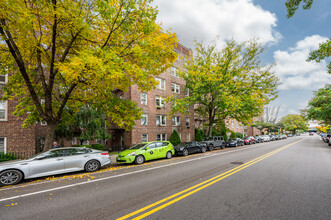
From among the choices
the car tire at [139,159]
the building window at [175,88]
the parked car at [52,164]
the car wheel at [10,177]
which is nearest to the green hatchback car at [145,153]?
the car tire at [139,159]

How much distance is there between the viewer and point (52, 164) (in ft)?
25.2

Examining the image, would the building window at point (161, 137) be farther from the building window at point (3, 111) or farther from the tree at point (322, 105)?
the tree at point (322, 105)

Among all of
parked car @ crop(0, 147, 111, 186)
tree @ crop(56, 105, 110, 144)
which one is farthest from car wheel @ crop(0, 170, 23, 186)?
tree @ crop(56, 105, 110, 144)

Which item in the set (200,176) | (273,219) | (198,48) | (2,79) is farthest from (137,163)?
(198,48)

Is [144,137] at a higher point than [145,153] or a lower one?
higher

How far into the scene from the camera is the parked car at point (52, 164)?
22.3ft

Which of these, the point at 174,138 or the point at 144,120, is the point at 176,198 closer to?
the point at 144,120

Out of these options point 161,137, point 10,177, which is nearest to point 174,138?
point 161,137

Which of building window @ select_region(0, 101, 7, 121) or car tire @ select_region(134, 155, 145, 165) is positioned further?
building window @ select_region(0, 101, 7, 121)

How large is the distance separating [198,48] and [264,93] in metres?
10.7

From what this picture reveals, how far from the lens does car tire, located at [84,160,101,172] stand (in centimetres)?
867

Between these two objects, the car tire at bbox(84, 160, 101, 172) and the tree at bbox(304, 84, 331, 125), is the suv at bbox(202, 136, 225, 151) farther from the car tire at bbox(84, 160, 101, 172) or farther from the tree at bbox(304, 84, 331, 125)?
the tree at bbox(304, 84, 331, 125)

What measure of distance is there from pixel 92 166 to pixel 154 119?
14.4m

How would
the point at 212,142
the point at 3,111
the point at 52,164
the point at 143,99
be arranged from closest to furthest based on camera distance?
the point at 52,164
the point at 3,111
the point at 212,142
the point at 143,99
